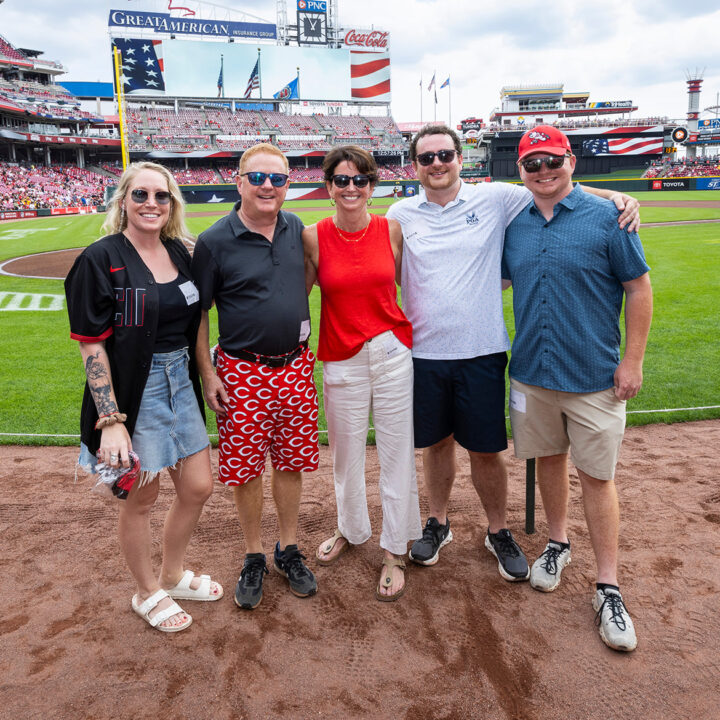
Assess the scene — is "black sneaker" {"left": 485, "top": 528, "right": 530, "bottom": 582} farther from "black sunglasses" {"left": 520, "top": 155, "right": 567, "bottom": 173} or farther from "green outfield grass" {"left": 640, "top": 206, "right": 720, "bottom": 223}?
"green outfield grass" {"left": 640, "top": 206, "right": 720, "bottom": 223}

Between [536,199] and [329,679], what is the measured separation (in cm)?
269

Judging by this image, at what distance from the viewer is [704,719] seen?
242cm

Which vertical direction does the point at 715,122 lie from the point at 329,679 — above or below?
above

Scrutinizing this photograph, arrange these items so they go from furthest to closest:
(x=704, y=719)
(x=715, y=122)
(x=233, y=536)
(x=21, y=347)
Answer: (x=715, y=122)
(x=21, y=347)
(x=233, y=536)
(x=704, y=719)

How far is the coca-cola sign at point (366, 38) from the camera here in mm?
72562

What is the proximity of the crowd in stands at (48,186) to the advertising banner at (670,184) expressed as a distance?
44.5 m

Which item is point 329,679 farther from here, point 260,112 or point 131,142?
point 260,112

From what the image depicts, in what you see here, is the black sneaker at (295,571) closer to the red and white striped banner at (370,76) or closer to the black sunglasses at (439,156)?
the black sunglasses at (439,156)

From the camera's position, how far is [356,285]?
10.5 feet

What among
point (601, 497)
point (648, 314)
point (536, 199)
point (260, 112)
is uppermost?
point (260, 112)

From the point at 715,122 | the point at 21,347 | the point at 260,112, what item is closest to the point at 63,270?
the point at 21,347

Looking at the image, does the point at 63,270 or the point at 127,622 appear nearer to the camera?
the point at 127,622

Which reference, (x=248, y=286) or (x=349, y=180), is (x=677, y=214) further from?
(x=248, y=286)

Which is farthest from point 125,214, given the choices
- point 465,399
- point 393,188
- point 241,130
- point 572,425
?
point 241,130
